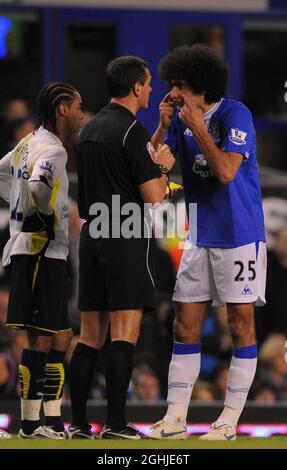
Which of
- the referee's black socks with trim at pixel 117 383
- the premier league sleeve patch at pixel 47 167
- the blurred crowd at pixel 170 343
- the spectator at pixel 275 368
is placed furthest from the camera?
the spectator at pixel 275 368

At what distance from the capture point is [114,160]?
24.2 ft

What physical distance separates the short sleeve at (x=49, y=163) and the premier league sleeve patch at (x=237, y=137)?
32.1 inches

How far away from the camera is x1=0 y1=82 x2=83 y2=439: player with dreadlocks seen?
748 centimetres

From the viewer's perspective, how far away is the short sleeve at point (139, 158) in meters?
7.31

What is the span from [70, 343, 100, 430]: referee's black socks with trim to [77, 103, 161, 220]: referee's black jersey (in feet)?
2.15

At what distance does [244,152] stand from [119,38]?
5.58m

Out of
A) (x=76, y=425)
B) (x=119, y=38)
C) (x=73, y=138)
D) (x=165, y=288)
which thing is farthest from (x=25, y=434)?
(x=119, y=38)

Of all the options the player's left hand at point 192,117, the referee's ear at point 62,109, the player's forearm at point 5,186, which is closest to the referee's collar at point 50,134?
the referee's ear at point 62,109

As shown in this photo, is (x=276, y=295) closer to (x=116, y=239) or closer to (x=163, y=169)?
(x=163, y=169)

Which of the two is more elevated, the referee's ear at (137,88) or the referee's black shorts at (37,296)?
the referee's ear at (137,88)

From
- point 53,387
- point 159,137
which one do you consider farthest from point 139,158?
point 53,387

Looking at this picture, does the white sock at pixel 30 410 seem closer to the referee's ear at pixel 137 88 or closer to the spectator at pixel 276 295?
the referee's ear at pixel 137 88

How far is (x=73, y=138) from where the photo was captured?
7824 mm

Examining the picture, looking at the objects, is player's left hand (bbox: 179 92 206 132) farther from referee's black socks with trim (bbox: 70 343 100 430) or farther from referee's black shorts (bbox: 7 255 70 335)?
referee's black socks with trim (bbox: 70 343 100 430)
